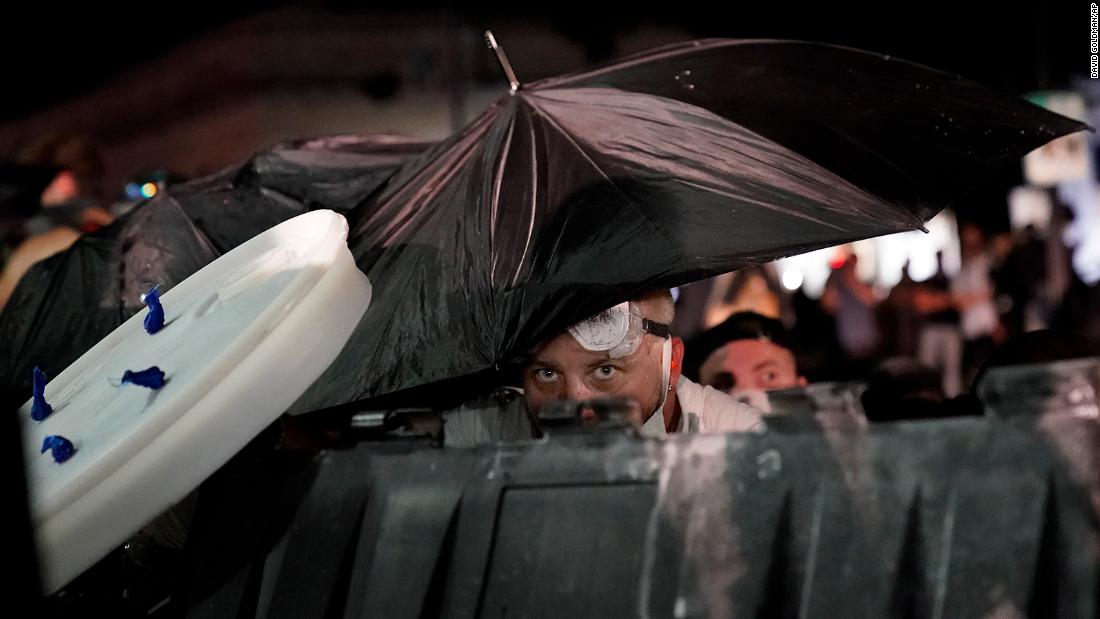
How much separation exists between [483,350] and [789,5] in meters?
23.7

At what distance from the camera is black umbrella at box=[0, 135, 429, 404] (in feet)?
18.9

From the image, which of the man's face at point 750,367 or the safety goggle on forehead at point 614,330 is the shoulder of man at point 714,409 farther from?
the man's face at point 750,367

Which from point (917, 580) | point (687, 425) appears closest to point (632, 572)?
point (917, 580)

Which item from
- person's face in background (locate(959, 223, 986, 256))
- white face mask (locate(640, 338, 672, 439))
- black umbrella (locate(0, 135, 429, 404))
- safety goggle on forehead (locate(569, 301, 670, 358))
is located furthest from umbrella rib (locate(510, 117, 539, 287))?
person's face in background (locate(959, 223, 986, 256))

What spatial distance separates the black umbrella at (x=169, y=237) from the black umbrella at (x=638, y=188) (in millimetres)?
1115

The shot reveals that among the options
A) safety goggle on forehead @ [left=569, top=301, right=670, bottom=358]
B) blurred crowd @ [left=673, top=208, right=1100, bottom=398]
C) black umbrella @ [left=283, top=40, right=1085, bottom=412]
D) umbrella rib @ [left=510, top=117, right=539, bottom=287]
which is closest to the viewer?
black umbrella @ [left=283, top=40, right=1085, bottom=412]

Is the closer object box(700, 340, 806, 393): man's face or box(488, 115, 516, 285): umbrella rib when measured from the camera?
box(488, 115, 516, 285): umbrella rib

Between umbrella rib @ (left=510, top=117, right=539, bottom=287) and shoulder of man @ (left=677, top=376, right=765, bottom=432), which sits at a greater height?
umbrella rib @ (left=510, top=117, right=539, bottom=287)

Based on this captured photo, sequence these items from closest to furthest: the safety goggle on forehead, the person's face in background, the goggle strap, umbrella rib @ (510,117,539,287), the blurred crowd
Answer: umbrella rib @ (510,117,539,287)
the safety goggle on forehead
the goggle strap
the blurred crowd
the person's face in background

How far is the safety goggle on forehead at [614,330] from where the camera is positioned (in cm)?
439

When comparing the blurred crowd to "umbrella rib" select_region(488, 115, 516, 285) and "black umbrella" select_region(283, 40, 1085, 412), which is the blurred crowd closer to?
"black umbrella" select_region(283, 40, 1085, 412)

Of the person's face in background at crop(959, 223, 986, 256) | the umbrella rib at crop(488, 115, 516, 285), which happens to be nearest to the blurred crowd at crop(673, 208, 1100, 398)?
the person's face in background at crop(959, 223, 986, 256)

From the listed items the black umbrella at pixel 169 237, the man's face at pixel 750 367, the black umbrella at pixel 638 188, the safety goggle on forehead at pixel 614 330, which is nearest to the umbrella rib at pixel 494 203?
the black umbrella at pixel 638 188

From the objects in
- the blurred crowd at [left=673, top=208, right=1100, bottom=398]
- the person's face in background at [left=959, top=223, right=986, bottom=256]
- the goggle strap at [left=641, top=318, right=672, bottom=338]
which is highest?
the person's face in background at [left=959, top=223, right=986, bottom=256]
